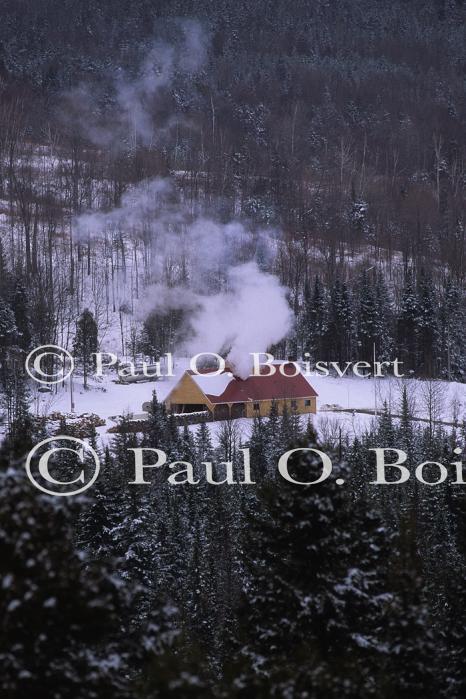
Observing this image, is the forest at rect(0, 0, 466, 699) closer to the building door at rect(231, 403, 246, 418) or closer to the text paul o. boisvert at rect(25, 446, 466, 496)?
the text paul o. boisvert at rect(25, 446, 466, 496)

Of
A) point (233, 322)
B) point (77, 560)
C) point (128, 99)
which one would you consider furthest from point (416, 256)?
point (77, 560)

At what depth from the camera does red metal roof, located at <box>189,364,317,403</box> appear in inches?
1811

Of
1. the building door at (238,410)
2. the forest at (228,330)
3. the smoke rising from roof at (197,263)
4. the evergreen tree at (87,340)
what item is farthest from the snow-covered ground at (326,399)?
the smoke rising from roof at (197,263)

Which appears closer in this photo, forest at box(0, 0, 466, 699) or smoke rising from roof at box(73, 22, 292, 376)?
forest at box(0, 0, 466, 699)

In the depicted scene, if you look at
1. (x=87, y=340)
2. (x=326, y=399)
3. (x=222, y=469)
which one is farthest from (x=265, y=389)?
(x=87, y=340)

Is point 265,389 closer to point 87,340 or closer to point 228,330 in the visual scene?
point 228,330

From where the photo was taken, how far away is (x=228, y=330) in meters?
44.1

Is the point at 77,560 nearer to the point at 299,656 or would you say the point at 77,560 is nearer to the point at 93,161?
the point at 299,656

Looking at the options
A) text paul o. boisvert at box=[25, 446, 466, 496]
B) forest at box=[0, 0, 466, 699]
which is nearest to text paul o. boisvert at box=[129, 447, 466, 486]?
text paul o. boisvert at box=[25, 446, 466, 496]

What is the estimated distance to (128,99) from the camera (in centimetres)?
14075

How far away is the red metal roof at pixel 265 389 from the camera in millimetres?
46000

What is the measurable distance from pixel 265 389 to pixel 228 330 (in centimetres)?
627

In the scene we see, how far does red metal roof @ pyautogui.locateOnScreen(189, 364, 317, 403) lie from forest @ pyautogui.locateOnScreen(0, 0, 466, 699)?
2596 mm

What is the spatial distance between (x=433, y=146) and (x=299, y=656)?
144733mm
